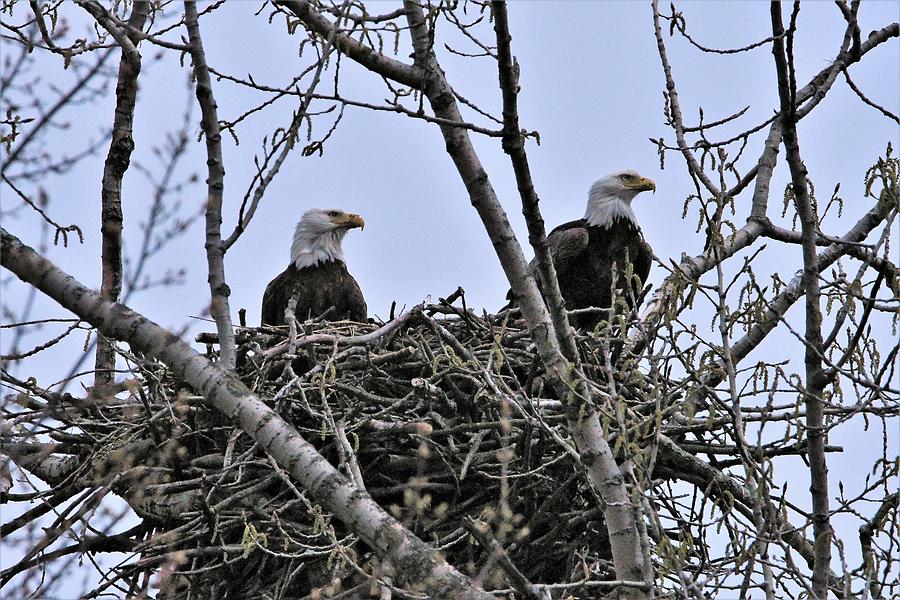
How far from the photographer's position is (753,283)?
371 centimetres

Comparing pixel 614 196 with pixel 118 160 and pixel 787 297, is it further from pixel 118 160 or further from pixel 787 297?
pixel 118 160

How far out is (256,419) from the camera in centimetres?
344

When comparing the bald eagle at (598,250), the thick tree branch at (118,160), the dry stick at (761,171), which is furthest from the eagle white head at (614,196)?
the thick tree branch at (118,160)

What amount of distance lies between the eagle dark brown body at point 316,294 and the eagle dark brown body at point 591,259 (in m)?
1.34

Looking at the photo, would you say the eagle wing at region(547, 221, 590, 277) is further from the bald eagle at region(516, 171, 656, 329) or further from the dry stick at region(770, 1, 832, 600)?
the dry stick at region(770, 1, 832, 600)

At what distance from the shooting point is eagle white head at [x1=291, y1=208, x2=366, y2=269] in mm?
7965

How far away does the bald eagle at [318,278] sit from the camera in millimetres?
7391

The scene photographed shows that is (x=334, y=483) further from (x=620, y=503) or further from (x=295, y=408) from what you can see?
(x=295, y=408)

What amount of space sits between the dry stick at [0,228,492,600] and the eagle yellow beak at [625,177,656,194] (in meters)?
5.35

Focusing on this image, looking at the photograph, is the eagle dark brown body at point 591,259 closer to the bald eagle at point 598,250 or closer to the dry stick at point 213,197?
the bald eagle at point 598,250

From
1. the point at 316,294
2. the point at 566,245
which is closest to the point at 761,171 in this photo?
the point at 566,245

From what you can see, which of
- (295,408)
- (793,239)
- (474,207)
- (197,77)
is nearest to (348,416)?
(295,408)

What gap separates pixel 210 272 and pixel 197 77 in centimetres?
59

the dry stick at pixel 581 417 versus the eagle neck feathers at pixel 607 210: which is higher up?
the eagle neck feathers at pixel 607 210
